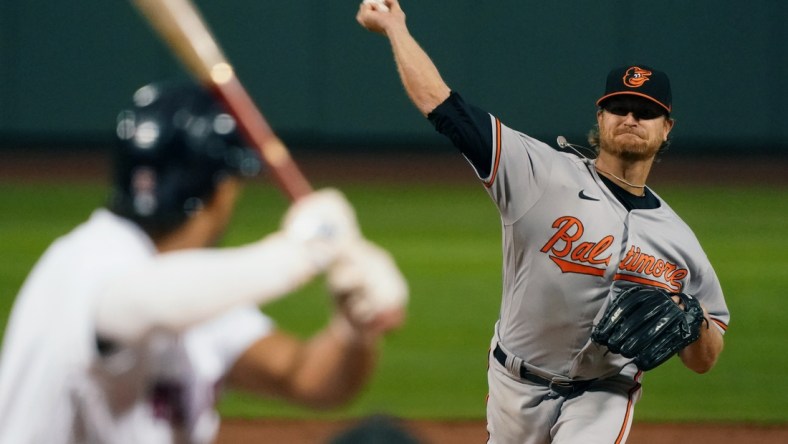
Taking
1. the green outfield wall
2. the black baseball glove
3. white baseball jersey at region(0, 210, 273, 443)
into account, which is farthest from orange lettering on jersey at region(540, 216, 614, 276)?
the green outfield wall

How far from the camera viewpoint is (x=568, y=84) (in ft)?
Result: 59.9

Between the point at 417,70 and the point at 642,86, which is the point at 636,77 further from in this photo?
the point at 417,70

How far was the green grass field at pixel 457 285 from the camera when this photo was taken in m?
7.41

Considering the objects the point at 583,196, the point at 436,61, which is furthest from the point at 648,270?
the point at 436,61

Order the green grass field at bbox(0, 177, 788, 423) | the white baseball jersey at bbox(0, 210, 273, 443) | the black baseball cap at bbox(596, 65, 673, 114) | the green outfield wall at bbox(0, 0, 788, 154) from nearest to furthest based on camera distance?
the white baseball jersey at bbox(0, 210, 273, 443), the black baseball cap at bbox(596, 65, 673, 114), the green grass field at bbox(0, 177, 788, 423), the green outfield wall at bbox(0, 0, 788, 154)

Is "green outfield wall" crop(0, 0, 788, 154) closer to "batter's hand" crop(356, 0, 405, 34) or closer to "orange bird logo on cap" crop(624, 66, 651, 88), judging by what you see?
"orange bird logo on cap" crop(624, 66, 651, 88)

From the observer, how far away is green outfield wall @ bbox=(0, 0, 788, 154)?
58.5ft

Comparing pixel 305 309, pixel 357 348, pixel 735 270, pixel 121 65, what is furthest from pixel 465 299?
pixel 121 65

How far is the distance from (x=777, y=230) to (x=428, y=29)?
7.14 m

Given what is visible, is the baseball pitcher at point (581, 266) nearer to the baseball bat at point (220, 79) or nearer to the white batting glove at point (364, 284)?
the baseball bat at point (220, 79)

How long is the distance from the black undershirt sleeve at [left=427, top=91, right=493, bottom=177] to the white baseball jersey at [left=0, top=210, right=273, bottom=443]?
7.07 ft

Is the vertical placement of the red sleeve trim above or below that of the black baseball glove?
above

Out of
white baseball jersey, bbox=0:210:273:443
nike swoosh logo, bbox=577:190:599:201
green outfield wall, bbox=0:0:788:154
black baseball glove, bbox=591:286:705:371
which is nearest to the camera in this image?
white baseball jersey, bbox=0:210:273:443

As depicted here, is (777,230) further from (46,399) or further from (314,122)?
(46,399)
